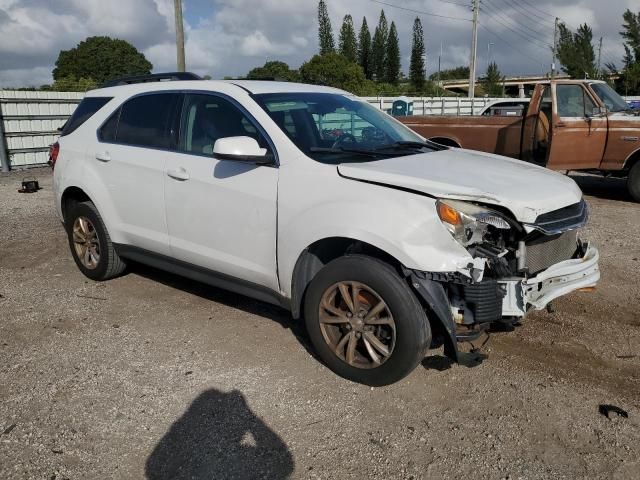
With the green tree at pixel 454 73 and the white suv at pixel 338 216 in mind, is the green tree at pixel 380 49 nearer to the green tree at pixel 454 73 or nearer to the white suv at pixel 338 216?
the green tree at pixel 454 73

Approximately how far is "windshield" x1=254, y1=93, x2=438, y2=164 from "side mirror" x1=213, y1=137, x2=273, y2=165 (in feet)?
0.81

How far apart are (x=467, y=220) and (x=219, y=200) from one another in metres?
1.76

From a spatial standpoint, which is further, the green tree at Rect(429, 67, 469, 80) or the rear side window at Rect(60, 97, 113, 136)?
the green tree at Rect(429, 67, 469, 80)

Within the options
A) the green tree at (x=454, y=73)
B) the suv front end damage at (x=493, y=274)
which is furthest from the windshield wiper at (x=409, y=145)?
the green tree at (x=454, y=73)

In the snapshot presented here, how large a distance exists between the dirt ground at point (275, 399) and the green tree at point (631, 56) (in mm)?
37264

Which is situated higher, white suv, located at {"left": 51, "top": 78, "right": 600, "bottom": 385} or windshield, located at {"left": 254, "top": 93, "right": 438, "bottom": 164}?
windshield, located at {"left": 254, "top": 93, "right": 438, "bottom": 164}

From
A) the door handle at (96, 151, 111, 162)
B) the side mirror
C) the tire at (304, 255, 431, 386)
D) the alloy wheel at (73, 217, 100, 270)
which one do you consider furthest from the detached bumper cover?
the alloy wheel at (73, 217, 100, 270)

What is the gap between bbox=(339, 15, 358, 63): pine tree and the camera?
8700 centimetres

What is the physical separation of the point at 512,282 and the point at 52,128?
14790 mm

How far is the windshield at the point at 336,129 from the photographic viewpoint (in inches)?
152

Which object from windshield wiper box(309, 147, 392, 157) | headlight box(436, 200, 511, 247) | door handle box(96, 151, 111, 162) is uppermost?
windshield wiper box(309, 147, 392, 157)

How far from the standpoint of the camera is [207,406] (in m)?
3.38

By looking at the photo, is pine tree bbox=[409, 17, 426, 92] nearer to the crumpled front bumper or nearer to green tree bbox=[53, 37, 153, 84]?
green tree bbox=[53, 37, 153, 84]

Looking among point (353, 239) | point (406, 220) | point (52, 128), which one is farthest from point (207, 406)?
point (52, 128)
